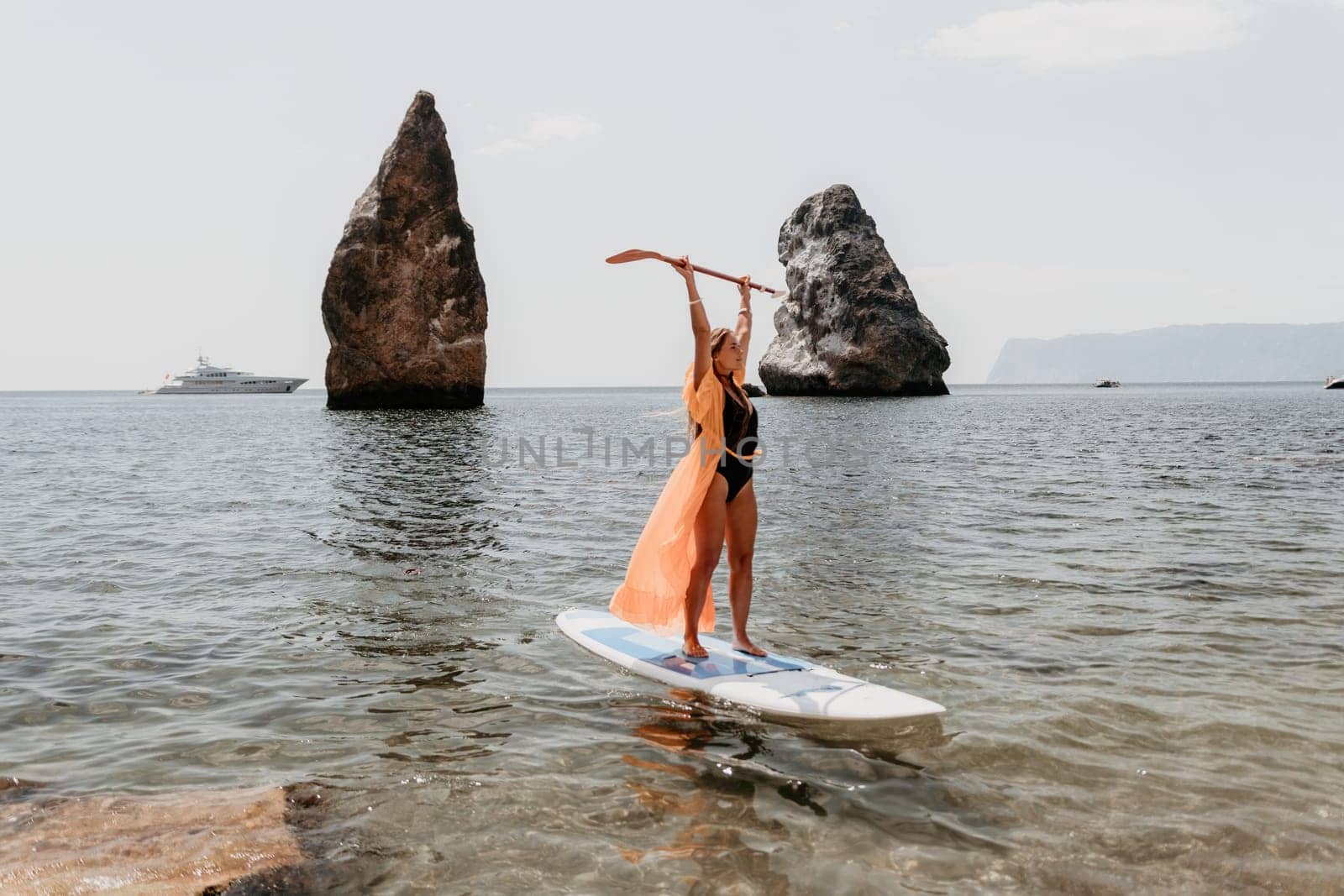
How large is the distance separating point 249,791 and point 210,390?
15076cm

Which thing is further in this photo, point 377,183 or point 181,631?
point 377,183

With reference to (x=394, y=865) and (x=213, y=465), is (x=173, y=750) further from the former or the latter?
(x=213, y=465)

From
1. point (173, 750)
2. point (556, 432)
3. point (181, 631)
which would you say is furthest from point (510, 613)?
point (556, 432)

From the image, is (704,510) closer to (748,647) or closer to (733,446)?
(733,446)

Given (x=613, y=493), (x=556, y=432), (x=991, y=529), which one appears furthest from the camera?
(x=556, y=432)

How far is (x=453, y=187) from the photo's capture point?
6475cm

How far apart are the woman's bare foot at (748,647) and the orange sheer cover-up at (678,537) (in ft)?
0.77

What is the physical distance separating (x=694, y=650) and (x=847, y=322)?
8333 centimetres

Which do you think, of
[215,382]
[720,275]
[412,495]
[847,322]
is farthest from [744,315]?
[215,382]

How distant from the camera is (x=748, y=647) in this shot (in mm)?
6742

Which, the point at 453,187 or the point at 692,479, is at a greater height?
the point at 453,187

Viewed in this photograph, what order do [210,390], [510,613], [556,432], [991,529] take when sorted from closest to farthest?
[510,613]
[991,529]
[556,432]
[210,390]

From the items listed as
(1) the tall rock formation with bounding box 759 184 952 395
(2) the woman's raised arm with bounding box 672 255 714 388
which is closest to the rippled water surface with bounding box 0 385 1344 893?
(2) the woman's raised arm with bounding box 672 255 714 388

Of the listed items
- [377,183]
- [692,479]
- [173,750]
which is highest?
[377,183]
